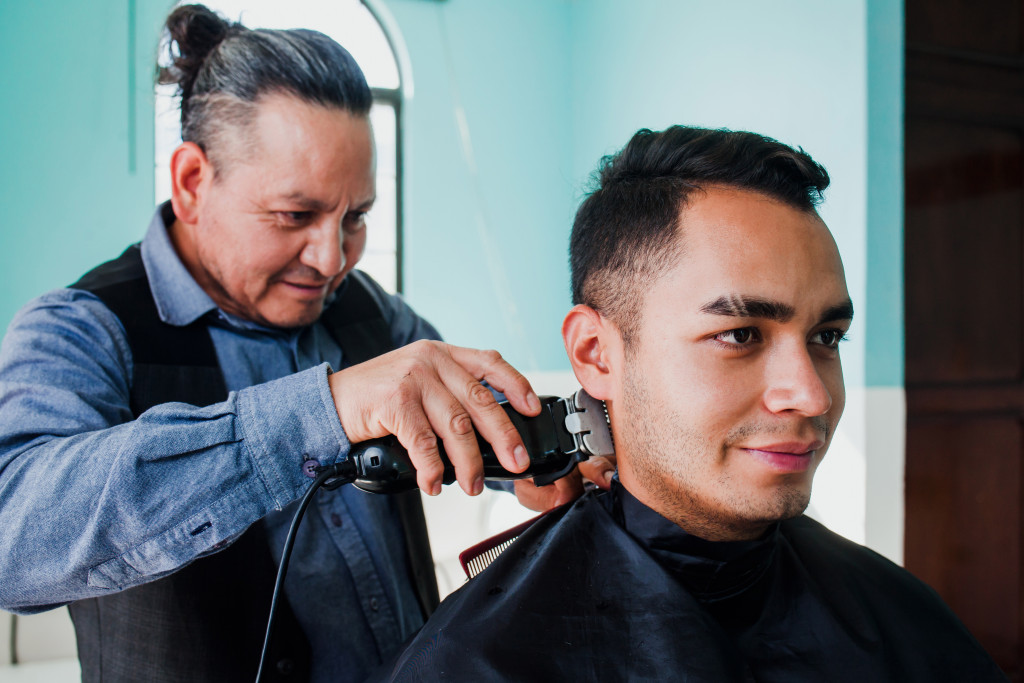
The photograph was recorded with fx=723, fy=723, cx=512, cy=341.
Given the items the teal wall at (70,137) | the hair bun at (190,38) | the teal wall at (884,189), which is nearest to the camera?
the hair bun at (190,38)

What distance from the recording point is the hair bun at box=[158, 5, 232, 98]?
4.57ft

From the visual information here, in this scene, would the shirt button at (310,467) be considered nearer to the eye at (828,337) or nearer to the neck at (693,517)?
the neck at (693,517)

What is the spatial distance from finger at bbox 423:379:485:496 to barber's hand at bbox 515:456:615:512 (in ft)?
1.23

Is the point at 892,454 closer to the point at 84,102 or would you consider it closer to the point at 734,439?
the point at 734,439

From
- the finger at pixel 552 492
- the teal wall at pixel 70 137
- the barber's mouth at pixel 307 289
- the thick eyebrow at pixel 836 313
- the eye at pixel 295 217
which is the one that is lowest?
the finger at pixel 552 492

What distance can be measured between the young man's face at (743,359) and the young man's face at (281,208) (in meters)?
0.61

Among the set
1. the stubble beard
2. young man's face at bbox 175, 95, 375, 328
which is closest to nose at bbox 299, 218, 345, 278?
young man's face at bbox 175, 95, 375, 328

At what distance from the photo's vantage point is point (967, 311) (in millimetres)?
2811

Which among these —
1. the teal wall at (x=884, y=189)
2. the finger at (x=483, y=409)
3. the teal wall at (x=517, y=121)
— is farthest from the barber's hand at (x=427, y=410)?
the teal wall at (x=884, y=189)

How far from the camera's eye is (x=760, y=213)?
1095 millimetres

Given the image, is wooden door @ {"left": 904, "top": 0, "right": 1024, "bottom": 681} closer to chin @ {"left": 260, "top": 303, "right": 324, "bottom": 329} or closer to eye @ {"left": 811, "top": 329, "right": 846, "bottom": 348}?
eye @ {"left": 811, "top": 329, "right": 846, "bottom": 348}

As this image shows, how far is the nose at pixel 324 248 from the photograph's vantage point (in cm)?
133

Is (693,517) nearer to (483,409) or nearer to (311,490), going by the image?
(483,409)

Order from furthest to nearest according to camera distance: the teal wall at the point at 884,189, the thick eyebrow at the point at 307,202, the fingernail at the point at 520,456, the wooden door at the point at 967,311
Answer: the wooden door at the point at 967,311 → the teal wall at the point at 884,189 → the thick eyebrow at the point at 307,202 → the fingernail at the point at 520,456
